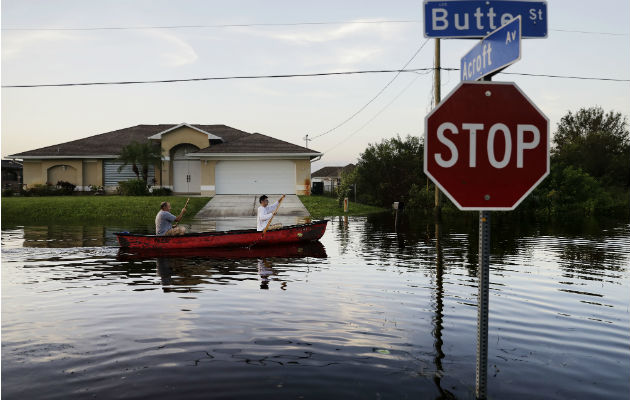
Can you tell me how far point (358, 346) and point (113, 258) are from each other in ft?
34.5

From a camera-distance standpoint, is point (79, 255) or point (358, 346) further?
point (79, 255)

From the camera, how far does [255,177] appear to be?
44.7 m

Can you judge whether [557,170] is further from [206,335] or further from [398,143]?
[206,335]

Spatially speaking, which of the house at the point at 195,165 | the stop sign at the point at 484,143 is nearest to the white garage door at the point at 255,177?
the house at the point at 195,165

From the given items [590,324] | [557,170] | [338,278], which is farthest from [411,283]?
[557,170]

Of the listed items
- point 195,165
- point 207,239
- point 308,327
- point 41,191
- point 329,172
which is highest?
point 329,172

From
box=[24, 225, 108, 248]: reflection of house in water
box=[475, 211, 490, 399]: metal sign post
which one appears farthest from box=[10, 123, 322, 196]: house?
box=[475, 211, 490, 399]: metal sign post

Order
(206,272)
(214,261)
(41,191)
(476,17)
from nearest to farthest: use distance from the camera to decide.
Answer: (476,17) < (206,272) < (214,261) < (41,191)

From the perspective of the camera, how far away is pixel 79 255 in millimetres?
15703

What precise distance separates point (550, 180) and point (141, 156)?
30522 millimetres

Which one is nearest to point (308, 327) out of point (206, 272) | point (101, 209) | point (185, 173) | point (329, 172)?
point (206, 272)

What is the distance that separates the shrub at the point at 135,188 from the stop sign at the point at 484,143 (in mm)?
40833

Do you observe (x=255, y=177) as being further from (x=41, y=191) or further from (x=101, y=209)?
(x=41, y=191)

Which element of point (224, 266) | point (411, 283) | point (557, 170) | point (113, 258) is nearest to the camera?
point (411, 283)
